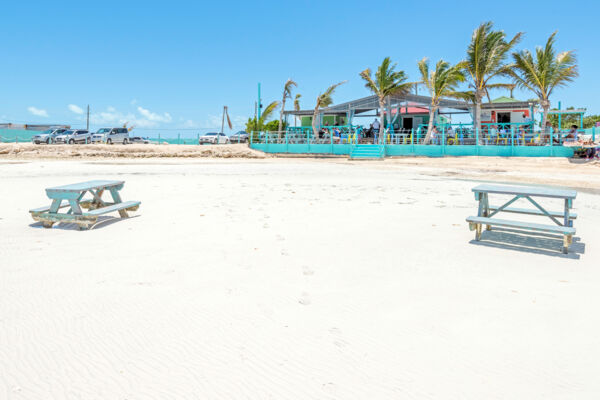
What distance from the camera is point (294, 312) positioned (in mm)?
3154

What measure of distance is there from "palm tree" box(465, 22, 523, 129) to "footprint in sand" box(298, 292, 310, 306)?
24.4 metres

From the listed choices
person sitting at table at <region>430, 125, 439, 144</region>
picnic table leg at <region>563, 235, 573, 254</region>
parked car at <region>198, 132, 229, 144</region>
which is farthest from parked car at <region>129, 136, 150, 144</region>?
picnic table leg at <region>563, 235, 573, 254</region>

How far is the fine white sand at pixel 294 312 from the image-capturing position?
2307mm

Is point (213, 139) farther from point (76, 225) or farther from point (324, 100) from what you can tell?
point (76, 225)

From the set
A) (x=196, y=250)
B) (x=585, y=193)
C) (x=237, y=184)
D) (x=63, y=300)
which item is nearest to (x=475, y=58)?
(x=585, y=193)

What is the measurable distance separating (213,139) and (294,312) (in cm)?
3511

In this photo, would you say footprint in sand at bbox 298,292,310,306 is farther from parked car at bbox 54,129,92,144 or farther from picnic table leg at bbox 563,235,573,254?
parked car at bbox 54,129,92,144

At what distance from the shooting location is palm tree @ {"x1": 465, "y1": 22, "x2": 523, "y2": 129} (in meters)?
24.7

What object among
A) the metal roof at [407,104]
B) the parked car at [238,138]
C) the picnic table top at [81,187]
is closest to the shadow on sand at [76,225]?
the picnic table top at [81,187]

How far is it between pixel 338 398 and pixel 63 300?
7.84ft

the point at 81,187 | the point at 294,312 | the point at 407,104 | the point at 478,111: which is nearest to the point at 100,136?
the point at 407,104

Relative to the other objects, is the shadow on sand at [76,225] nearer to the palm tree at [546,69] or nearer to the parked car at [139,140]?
the palm tree at [546,69]

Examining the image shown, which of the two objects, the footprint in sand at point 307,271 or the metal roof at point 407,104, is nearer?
the footprint in sand at point 307,271

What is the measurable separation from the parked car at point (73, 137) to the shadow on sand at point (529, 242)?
3474 centimetres
